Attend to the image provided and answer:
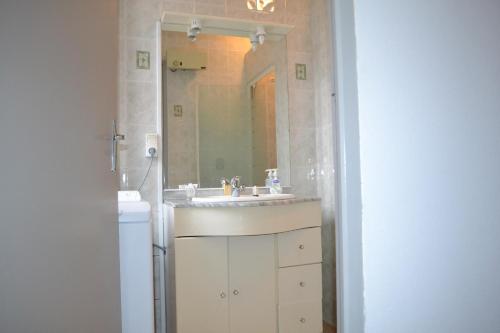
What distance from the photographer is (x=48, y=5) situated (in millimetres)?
423

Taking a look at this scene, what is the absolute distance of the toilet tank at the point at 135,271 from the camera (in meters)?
1.20

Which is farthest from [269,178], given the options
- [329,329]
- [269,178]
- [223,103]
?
[329,329]

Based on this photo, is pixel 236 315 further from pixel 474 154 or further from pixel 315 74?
pixel 315 74

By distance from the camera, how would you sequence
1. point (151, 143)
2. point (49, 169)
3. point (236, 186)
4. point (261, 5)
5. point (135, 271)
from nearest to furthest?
point (49, 169), point (135, 271), point (151, 143), point (236, 186), point (261, 5)

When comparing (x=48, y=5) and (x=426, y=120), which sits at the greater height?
(x=48, y=5)

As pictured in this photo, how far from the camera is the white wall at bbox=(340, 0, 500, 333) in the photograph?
0.57 metres

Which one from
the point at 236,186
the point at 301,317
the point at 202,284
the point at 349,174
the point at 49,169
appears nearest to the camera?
the point at 49,169

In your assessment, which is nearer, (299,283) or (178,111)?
(299,283)

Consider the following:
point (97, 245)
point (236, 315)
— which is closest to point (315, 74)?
point (236, 315)

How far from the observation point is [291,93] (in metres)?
2.52

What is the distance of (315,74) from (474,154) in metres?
2.00

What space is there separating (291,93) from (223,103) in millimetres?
510

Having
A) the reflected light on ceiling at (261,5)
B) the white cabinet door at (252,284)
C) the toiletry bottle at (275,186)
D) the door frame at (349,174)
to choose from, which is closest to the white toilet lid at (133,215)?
the white cabinet door at (252,284)

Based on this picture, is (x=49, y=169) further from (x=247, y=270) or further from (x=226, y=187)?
(x=226, y=187)
